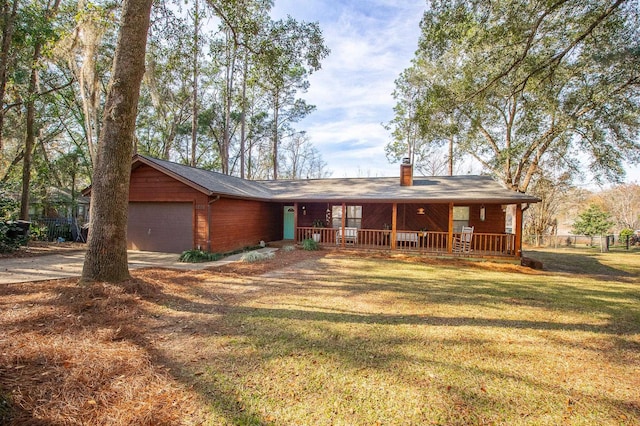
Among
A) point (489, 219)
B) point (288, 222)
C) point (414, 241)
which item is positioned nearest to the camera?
point (489, 219)

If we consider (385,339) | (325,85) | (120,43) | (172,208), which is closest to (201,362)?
(385,339)

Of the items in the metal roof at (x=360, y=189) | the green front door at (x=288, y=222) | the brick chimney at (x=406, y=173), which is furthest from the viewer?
the green front door at (x=288, y=222)

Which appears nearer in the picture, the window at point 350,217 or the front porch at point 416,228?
the front porch at point 416,228

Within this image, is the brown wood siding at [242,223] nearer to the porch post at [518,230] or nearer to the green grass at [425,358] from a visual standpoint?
the green grass at [425,358]

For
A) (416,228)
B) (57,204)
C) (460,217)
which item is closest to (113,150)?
(416,228)

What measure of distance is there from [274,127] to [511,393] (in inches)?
1000

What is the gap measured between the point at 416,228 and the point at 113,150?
38.3 ft

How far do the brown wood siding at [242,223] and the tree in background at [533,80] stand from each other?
7.76 meters

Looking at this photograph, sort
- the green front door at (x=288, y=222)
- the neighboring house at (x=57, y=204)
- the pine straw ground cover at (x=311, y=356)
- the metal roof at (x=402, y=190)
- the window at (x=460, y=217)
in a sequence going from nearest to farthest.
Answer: the pine straw ground cover at (x=311, y=356) < the metal roof at (x=402, y=190) < the window at (x=460, y=217) < the green front door at (x=288, y=222) < the neighboring house at (x=57, y=204)

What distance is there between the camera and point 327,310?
16.3ft

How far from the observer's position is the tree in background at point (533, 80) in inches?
295

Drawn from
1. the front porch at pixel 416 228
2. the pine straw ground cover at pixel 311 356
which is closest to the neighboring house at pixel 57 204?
the front porch at pixel 416 228

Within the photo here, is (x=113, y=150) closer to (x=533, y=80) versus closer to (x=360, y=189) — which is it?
(x=360, y=189)

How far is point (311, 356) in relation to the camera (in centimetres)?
334
